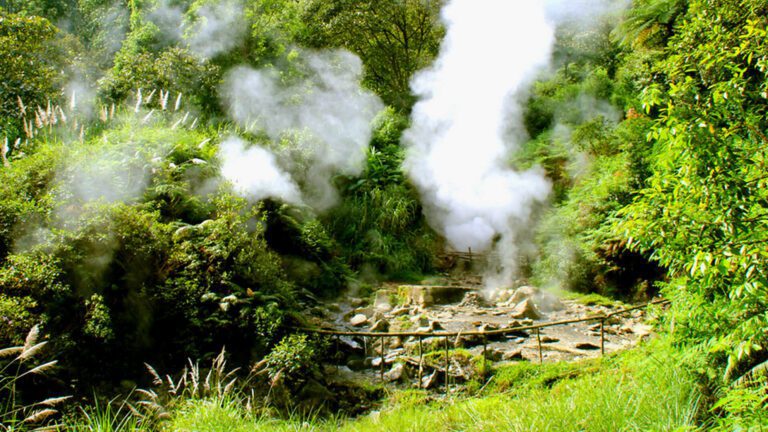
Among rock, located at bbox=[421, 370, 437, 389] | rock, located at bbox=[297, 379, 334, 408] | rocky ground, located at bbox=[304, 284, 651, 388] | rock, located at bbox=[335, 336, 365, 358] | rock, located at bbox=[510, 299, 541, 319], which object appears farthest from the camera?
rock, located at bbox=[510, 299, 541, 319]

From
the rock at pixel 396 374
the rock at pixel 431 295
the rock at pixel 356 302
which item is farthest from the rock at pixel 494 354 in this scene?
the rock at pixel 356 302

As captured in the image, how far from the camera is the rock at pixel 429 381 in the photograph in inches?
210

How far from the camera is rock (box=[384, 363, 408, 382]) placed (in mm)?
5570

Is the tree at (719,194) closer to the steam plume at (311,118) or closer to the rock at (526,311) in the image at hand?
the rock at (526,311)

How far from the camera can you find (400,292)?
891 centimetres

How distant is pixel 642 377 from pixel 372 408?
249cm

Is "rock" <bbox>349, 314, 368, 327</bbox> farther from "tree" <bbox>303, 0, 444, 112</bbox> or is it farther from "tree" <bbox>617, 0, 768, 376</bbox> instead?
"tree" <bbox>303, 0, 444, 112</bbox>

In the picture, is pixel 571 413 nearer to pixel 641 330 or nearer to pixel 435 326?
pixel 435 326

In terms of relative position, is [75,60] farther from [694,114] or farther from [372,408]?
[694,114]

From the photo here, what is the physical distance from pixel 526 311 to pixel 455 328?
1.36 meters

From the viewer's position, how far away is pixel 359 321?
7.37 metres

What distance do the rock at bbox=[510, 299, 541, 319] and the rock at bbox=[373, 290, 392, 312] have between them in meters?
1.99

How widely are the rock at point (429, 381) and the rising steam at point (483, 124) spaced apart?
17.1 feet

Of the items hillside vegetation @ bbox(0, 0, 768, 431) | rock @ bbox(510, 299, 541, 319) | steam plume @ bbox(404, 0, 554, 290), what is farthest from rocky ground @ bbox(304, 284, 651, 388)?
steam plume @ bbox(404, 0, 554, 290)
